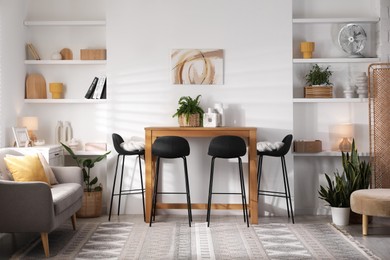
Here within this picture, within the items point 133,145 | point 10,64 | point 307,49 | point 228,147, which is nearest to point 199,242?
point 228,147

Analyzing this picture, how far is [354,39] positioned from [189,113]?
2100 mm

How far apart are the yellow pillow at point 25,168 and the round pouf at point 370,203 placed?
116 inches

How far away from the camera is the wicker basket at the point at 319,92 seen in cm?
657

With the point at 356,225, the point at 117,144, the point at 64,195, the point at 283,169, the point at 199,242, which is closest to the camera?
the point at 64,195

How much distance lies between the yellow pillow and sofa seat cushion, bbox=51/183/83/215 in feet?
0.65

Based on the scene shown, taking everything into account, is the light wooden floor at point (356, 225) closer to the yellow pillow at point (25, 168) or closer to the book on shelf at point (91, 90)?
the yellow pillow at point (25, 168)

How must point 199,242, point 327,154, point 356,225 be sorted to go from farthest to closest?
point 327,154 → point 356,225 → point 199,242

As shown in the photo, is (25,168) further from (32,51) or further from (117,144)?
(32,51)

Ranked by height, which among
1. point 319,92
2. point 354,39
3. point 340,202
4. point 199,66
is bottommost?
point 340,202

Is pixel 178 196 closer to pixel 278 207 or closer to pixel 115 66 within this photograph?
pixel 278 207

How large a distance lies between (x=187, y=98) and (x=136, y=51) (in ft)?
2.65

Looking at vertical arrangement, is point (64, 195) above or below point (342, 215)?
above

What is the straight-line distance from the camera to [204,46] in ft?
21.6

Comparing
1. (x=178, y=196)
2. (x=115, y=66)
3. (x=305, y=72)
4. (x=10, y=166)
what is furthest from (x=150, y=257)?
(x=305, y=72)
